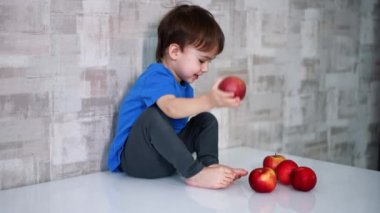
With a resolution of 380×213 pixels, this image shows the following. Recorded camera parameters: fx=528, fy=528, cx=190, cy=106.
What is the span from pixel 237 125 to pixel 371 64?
100 cm

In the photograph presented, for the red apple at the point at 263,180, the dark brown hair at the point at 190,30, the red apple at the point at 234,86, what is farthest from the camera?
the dark brown hair at the point at 190,30

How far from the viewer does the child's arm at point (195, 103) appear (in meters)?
1.25

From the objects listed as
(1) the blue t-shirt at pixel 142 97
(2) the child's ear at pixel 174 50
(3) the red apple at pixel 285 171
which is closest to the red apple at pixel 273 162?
(3) the red apple at pixel 285 171

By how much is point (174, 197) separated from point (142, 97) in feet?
1.00

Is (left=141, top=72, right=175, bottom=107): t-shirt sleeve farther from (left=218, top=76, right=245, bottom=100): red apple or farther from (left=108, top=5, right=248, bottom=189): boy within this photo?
(left=218, top=76, right=245, bottom=100): red apple

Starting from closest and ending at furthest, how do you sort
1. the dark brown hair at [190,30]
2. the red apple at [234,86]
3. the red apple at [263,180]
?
the red apple at [234,86] < the red apple at [263,180] < the dark brown hair at [190,30]

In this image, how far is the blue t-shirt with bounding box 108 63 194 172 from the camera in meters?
1.45

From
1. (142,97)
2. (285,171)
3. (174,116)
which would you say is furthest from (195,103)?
(285,171)

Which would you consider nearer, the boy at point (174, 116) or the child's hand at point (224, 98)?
the child's hand at point (224, 98)

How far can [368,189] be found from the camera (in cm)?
146

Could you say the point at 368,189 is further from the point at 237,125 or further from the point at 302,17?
the point at 302,17

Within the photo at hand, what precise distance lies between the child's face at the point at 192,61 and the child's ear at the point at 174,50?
0.04 ft

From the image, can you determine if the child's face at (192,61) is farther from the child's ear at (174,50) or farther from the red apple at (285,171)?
the red apple at (285,171)

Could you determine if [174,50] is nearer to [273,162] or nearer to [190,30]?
[190,30]
